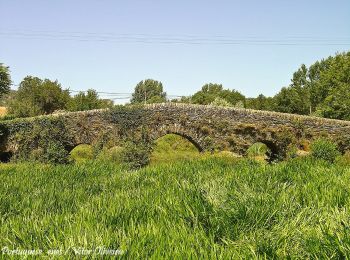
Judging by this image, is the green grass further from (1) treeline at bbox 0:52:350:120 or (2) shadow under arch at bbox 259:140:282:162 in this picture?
(1) treeline at bbox 0:52:350:120

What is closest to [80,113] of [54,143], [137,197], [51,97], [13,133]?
[54,143]

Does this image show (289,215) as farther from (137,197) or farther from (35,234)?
(35,234)

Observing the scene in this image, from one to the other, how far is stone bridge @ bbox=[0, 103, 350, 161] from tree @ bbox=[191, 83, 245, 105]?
44.3 metres

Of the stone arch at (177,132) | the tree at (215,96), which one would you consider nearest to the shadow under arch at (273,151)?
the stone arch at (177,132)

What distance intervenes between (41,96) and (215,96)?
36.9 m

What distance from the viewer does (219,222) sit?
144 inches

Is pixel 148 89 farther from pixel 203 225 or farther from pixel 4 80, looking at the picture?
pixel 203 225

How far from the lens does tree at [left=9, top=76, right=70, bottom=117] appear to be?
170 feet

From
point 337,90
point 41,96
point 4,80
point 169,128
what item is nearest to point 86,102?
point 41,96

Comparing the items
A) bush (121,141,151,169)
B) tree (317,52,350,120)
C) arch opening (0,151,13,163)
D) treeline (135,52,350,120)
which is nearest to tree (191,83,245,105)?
treeline (135,52,350,120)

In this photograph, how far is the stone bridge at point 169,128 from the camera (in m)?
24.0

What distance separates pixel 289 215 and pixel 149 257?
1.78m

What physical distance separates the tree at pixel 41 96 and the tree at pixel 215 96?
28.7 m

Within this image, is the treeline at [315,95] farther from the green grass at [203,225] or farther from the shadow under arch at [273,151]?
the green grass at [203,225]
